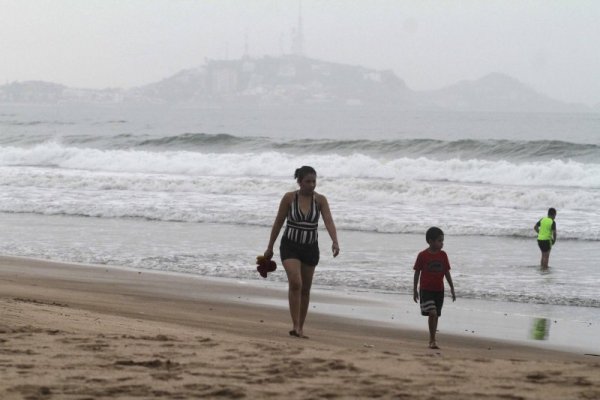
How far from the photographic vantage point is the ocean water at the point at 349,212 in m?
13.5

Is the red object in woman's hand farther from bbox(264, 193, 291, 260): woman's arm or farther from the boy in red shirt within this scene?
the boy in red shirt

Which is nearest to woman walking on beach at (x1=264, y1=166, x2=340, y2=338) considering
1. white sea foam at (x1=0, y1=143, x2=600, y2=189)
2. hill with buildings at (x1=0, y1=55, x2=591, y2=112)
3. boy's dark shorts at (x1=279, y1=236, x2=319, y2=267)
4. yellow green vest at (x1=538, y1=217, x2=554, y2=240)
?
boy's dark shorts at (x1=279, y1=236, x2=319, y2=267)

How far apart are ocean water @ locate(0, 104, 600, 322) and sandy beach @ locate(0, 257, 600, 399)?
3708 mm

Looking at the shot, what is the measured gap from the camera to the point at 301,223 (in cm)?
773

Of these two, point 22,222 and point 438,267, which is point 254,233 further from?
point 438,267

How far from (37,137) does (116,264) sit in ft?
144

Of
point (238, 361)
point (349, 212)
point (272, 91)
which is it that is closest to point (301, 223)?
point (238, 361)

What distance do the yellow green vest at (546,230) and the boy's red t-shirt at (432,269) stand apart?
6.69 m

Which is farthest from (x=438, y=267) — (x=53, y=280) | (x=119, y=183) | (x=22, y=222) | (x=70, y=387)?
(x=119, y=183)

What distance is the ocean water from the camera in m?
13.5

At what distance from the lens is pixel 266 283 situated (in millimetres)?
12492

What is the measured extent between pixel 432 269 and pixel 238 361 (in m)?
2.91

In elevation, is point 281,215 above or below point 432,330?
above

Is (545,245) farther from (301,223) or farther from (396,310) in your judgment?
(301,223)
